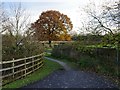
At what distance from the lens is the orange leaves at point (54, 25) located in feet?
192

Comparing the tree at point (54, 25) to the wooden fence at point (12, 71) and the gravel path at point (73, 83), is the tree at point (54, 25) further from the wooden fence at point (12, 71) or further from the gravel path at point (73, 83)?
the gravel path at point (73, 83)

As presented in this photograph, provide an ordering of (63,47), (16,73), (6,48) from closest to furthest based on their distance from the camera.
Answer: (16,73) → (6,48) → (63,47)

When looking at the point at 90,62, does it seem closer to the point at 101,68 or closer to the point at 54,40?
the point at 101,68

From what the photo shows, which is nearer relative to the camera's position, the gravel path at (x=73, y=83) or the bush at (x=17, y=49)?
the gravel path at (x=73, y=83)

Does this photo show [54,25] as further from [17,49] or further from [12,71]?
[12,71]

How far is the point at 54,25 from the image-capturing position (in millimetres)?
59438

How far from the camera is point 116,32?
17703 mm

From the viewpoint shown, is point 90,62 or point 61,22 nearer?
point 90,62

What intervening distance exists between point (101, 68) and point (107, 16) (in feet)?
12.9

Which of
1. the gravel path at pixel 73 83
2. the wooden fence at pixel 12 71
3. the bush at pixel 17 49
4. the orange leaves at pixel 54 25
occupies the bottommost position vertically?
the gravel path at pixel 73 83

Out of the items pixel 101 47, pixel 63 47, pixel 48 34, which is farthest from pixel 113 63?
pixel 48 34

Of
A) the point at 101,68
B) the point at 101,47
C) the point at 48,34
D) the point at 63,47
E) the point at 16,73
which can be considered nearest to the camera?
the point at 16,73

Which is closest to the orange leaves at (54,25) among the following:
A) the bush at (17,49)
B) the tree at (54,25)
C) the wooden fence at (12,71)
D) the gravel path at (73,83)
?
the tree at (54,25)

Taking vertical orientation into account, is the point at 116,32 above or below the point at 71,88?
above
